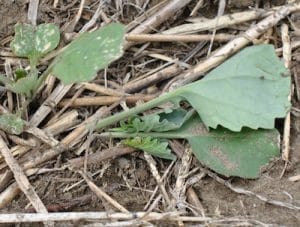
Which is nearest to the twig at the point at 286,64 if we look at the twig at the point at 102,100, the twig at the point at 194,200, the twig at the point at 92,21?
the twig at the point at 194,200

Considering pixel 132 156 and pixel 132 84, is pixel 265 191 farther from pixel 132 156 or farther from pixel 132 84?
pixel 132 84

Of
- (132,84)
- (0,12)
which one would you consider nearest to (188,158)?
(132,84)

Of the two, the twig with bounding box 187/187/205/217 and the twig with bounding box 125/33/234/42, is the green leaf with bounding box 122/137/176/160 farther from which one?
the twig with bounding box 125/33/234/42

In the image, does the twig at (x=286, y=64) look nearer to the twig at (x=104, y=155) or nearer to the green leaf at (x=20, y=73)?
the twig at (x=104, y=155)

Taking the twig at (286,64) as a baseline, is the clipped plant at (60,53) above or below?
above

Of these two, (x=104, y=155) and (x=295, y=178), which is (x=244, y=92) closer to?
(x=295, y=178)

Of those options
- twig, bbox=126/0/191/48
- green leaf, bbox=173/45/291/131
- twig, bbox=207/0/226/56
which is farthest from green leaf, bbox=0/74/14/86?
twig, bbox=207/0/226/56

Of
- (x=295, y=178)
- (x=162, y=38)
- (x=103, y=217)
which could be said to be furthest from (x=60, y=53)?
(x=295, y=178)
